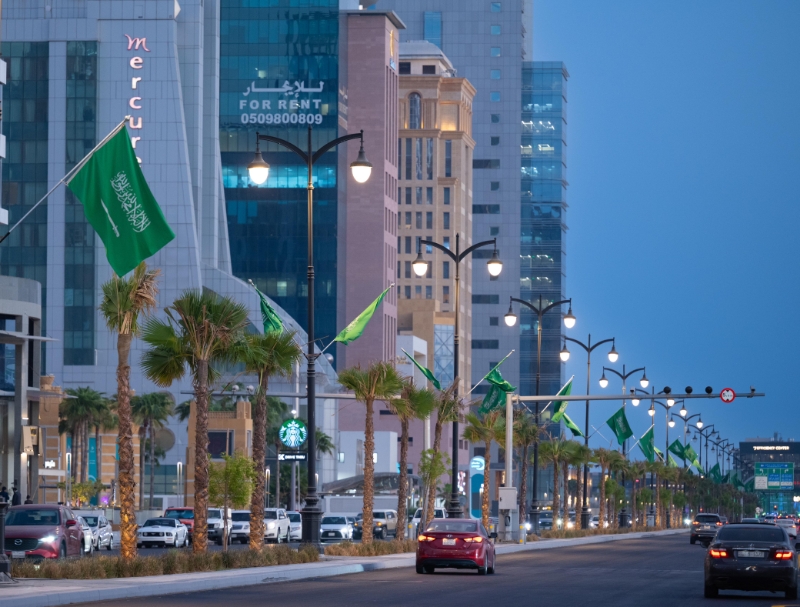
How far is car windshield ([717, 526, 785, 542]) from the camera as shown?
2906cm

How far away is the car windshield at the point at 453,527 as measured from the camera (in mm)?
36469

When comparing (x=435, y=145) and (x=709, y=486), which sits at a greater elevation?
(x=435, y=145)

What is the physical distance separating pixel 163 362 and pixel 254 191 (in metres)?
128

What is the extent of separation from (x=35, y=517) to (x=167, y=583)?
8.73 meters

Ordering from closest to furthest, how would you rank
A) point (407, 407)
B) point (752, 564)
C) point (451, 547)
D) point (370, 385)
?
point (752, 564) < point (451, 547) < point (370, 385) < point (407, 407)

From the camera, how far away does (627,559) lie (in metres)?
50.0

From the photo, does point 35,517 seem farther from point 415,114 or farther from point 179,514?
point 415,114

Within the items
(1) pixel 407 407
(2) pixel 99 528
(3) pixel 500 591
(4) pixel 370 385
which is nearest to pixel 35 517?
(3) pixel 500 591

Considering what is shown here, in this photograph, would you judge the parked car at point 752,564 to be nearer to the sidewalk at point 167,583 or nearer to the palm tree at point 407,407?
the sidewalk at point 167,583

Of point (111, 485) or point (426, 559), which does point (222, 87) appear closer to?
point (111, 485)

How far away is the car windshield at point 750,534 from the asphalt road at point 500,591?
1.20 meters

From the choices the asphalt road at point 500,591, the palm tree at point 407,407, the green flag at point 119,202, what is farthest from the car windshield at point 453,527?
the palm tree at point 407,407

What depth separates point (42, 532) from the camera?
33.9 metres

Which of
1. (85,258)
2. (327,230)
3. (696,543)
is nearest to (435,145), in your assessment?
(327,230)
